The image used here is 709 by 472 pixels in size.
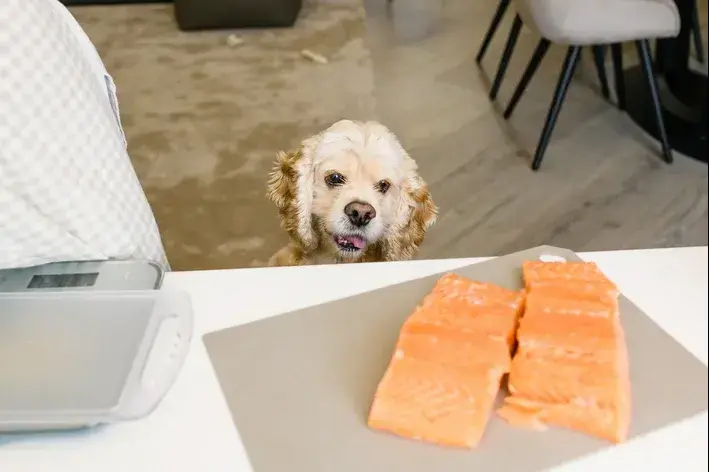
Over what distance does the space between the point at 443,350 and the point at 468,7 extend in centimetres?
61

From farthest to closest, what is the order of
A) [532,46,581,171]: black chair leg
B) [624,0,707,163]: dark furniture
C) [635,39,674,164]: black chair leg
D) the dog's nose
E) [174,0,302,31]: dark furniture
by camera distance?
[624,0,707,163]: dark furniture < [635,39,674,164]: black chair leg < [174,0,302,31]: dark furniture < [532,46,581,171]: black chair leg < the dog's nose

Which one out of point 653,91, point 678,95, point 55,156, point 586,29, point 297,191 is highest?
point 55,156

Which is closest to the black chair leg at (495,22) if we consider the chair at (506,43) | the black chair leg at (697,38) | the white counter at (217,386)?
the chair at (506,43)

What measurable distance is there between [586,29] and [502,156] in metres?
0.27

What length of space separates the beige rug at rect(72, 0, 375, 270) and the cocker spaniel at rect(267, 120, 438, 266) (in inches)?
2.7

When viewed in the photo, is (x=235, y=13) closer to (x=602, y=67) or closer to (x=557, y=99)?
(x=557, y=99)

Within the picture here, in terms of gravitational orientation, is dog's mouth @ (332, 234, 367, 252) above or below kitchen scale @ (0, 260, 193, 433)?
below

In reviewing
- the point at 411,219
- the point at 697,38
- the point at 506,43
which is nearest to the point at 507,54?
the point at 506,43

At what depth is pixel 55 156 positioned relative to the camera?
22.4 inches

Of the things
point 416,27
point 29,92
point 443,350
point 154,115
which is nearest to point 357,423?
point 443,350

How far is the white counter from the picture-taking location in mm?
449

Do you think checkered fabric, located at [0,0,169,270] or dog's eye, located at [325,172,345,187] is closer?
checkered fabric, located at [0,0,169,270]

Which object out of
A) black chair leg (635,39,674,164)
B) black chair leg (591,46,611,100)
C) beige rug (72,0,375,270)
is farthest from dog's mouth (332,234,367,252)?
black chair leg (635,39,674,164)

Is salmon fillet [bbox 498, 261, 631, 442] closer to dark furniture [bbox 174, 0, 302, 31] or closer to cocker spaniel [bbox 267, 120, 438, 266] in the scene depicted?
cocker spaniel [bbox 267, 120, 438, 266]
